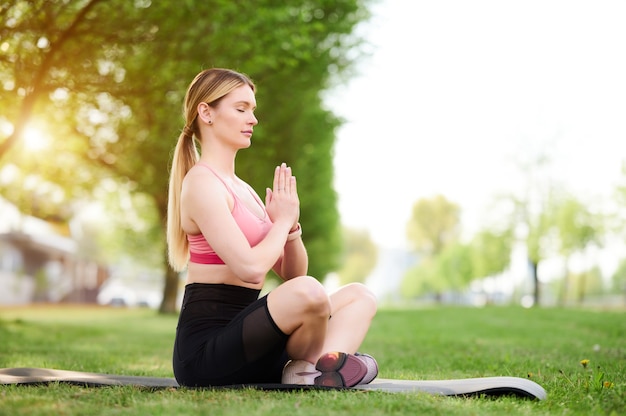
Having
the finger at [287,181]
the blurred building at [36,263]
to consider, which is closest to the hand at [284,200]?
the finger at [287,181]

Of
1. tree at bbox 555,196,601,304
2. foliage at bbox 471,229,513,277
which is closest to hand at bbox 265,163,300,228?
tree at bbox 555,196,601,304

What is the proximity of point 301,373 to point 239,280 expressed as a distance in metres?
0.66

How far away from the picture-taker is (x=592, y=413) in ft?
11.5

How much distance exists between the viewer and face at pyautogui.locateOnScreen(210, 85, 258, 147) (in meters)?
4.22

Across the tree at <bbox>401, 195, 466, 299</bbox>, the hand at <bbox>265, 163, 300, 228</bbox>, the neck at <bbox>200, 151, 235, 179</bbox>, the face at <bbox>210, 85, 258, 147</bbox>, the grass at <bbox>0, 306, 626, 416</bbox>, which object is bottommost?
the grass at <bbox>0, 306, 626, 416</bbox>

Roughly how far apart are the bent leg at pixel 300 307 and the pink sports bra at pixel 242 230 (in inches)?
15.4

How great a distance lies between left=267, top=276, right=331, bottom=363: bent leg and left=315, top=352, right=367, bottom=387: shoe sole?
0.22 metres

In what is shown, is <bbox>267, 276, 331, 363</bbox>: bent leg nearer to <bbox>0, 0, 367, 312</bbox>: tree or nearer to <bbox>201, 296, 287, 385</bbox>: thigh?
<bbox>201, 296, 287, 385</bbox>: thigh

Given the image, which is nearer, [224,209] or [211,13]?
[224,209]

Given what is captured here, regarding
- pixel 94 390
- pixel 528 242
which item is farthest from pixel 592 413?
pixel 528 242

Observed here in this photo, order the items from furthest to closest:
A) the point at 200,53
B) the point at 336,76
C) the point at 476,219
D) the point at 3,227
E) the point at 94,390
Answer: the point at 476,219 < the point at 3,227 < the point at 336,76 < the point at 200,53 < the point at 94,390

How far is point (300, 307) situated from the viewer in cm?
379

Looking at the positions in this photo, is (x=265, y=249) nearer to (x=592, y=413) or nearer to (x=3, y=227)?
(x=592, y=413)

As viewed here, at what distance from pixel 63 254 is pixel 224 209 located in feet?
159
